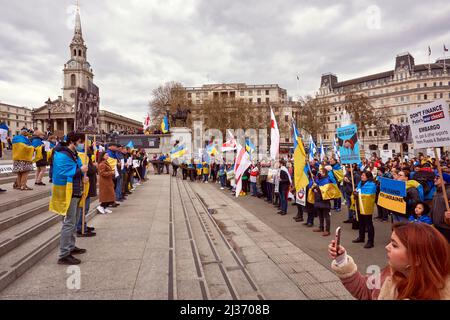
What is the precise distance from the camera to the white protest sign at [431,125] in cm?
432

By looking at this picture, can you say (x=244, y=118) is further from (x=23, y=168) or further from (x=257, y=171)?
(x=23, y=168)

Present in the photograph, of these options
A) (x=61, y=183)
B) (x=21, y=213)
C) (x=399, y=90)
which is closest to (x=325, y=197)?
(x=61, y=183)

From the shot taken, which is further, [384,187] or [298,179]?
[298,179]

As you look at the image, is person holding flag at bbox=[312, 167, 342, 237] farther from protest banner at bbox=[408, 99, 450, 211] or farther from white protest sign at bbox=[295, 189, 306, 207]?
protest banner at bbox=[408, 99, 450, 211]

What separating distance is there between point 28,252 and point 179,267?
2.44 metres

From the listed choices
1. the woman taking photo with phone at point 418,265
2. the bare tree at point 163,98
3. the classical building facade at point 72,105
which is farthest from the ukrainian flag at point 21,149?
the classical building facade at point 72,105

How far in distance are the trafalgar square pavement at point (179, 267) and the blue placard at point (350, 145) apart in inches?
88.8

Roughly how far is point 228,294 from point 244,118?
55730 mm

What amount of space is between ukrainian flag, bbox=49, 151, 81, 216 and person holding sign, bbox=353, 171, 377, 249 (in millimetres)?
6199

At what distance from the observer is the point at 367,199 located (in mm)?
6762

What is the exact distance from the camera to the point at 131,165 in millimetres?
13625

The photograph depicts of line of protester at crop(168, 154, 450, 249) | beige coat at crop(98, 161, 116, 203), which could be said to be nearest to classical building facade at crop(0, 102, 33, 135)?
beige coat at crop(98, 161, 116, 203)

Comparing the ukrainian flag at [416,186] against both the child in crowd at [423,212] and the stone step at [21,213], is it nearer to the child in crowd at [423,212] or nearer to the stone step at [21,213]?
the child in crowd at [423,212]
